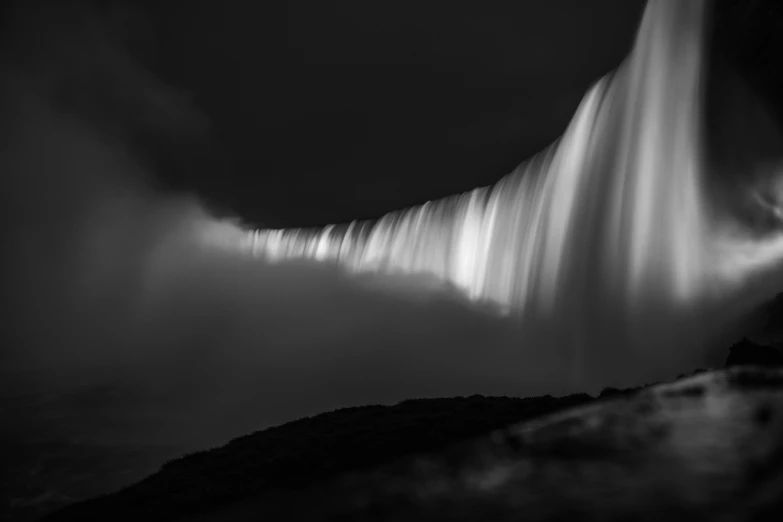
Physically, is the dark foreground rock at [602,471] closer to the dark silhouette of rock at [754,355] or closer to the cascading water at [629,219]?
the dark silhouette of rock at [754,355]

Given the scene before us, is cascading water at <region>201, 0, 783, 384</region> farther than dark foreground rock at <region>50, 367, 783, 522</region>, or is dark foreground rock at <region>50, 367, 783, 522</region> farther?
cascading water at <region>201, 0, 783, 384</region>

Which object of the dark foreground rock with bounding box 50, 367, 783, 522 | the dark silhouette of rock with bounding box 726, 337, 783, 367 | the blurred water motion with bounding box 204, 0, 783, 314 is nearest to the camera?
the dark foreground rock with bounding box 50, 367, 783, 522

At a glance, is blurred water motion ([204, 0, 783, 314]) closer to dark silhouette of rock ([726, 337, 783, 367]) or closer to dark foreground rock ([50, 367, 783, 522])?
dark silhouette of rock ([726, 337, 783, 367])

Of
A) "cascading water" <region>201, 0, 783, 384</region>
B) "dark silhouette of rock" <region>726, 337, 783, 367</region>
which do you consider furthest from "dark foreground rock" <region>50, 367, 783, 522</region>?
A: "cascading water" <region>201, 0, 783, 384</region>

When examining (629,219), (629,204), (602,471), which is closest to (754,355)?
(602,471)

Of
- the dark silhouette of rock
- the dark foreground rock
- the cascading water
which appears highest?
the cascading water

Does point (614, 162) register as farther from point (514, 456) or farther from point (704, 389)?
point (514, 456)

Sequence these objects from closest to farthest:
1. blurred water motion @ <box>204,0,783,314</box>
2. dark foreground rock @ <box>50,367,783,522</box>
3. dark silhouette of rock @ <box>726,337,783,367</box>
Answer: dark foreground rock @ <box>50,367,783,522</box> < dark silhouette of rock @ <box>726,337,783,367</box> < blurred water motion @ <box>204,0,783,314</box>

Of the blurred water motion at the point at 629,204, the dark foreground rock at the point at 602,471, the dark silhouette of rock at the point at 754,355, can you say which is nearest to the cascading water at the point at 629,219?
the blurred water motion at the point at 629,204

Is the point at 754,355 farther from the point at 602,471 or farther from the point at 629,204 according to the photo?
the point at 629,204
